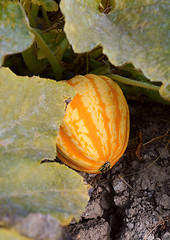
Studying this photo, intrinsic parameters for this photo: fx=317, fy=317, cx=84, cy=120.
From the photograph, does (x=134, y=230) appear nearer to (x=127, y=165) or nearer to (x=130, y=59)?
(x=127, y=165)

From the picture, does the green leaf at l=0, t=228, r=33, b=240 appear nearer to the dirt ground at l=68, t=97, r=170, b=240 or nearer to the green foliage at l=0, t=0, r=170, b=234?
the green foliage at l=0, t=0, r=170, b=234

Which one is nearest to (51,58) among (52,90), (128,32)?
(52,90)

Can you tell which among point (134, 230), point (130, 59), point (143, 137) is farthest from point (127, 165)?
point (130, 59)

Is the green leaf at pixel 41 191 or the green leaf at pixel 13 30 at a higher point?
the green leaf at pixel 13 30

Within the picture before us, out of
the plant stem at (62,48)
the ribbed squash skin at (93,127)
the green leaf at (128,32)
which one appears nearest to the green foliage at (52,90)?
the green leaf at (128,32)

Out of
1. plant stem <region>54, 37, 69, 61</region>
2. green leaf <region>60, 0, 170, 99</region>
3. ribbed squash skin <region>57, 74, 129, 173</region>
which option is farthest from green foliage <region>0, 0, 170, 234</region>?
plant stem <region>54, 37, 69, 61</region>

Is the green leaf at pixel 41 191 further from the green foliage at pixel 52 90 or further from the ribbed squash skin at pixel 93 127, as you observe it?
the ribbed squash skin at pixel 93 127
